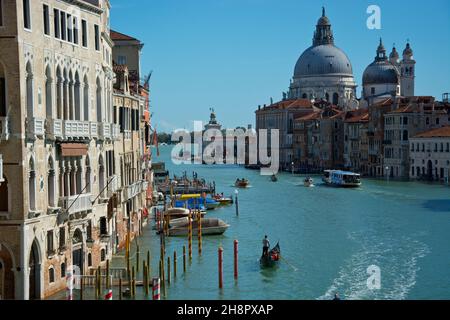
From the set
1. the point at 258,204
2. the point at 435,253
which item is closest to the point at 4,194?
the point at 435,253

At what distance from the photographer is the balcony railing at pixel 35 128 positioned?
26.8 feet

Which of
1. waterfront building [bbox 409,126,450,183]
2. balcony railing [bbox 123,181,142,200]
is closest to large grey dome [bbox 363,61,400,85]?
waterfront building [bbox 409,126,450,183]

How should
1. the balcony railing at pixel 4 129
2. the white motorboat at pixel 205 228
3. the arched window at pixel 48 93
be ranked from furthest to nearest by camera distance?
the white motorboat at pixel 205 228, the arched window at pixel 48 93, the balcony railing at pixel 4 129

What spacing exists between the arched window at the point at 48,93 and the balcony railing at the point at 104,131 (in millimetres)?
1682

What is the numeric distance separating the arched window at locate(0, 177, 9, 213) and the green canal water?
2.47 metres

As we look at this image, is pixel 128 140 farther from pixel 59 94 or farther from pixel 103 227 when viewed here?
pixel 59 94

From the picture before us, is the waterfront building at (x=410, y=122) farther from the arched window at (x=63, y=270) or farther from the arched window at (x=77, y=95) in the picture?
the arched window at (x=63, y=270)

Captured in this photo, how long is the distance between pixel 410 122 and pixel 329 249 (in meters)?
24.5

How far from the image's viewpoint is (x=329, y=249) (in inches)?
593

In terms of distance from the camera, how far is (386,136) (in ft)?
133

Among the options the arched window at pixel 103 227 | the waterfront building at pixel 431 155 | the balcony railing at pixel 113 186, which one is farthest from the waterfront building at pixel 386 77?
the arched window at pixel 103 227

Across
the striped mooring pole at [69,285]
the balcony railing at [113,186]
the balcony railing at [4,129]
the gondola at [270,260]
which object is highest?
the balcony railing at [4,129]
